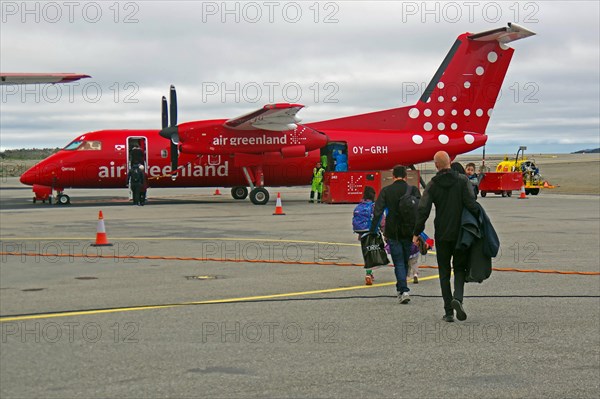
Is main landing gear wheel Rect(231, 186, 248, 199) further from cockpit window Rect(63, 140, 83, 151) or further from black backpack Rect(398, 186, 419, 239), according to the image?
black backpack Rect(398, 186, 419, 239)

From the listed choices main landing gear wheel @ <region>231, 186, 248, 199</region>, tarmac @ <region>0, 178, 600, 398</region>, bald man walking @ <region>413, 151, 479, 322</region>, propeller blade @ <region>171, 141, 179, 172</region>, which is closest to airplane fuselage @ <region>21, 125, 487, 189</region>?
propeller blade @ <region>171, 141, 179, 172</region>

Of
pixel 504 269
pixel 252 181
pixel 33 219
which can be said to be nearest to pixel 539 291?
pixel 504 269

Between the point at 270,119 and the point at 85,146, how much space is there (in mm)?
7932

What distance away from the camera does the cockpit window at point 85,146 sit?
32594 millimetres

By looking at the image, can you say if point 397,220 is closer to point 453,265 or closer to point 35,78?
point 453,265

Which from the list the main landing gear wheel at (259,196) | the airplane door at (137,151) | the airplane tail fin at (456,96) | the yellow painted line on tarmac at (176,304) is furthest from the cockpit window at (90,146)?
the yellow painted line on tarmac at (176,304)

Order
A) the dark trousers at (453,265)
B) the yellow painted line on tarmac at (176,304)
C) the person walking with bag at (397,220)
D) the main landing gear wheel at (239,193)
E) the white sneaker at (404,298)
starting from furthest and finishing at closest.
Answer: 1. the main landing gear wheel at (239,193)
2. the person walking with bag at (397,220)
3. the white sneaker at (404,298)
4. the dark trousers at (453,265)
5. the yellow painted line on tarmac at (176,304)

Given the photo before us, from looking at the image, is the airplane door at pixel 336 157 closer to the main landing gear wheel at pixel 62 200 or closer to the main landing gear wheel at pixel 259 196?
the main landing gear wheel at pixel 259 196

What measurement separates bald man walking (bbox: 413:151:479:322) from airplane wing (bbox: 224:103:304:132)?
19.0 meters

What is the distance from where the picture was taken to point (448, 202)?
31.4 ft

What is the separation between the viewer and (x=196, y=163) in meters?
33.0

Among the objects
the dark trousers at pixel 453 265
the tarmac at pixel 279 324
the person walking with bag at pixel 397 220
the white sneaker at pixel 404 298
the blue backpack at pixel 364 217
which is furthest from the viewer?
the blue backpack at pixel 364 217

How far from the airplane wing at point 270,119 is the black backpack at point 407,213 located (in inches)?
700

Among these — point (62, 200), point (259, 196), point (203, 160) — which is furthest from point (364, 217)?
Result: point (62, 200)
